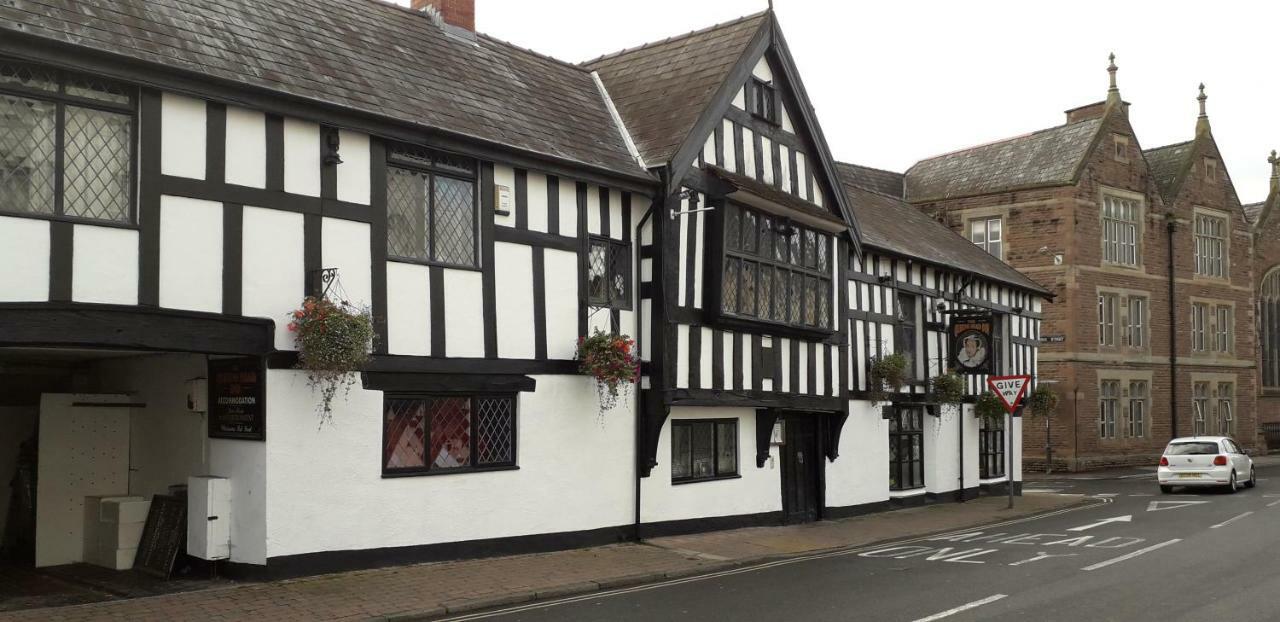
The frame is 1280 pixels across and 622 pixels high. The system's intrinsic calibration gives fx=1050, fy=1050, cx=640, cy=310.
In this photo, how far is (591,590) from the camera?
11523mm

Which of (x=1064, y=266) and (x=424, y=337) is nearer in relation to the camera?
(x=424, y=337)

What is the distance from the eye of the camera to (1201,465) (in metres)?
25.8

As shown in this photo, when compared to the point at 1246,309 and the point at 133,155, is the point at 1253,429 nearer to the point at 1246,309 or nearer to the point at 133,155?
the point at 1246,309

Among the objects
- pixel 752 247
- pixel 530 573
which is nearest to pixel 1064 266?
pixel 752 247

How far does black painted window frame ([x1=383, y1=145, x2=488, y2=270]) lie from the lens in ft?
40.6

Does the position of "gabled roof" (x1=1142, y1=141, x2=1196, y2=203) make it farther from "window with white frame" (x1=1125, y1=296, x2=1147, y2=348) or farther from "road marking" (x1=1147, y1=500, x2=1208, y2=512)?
"road marking" (x1=1147, y1=500, x2=1208, y2=512)

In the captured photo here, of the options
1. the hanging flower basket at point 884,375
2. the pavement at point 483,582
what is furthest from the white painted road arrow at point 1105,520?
the hanging flower basket at point 884,375

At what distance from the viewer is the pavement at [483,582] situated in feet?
31.8

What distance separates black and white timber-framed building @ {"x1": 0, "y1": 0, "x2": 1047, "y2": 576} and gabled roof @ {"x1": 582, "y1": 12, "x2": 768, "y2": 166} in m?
0.07

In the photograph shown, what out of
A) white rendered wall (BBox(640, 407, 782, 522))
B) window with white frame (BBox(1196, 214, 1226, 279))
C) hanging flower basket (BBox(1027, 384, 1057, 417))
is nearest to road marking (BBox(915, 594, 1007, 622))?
white rendered wall (BBox(640, 407, 782, 522))

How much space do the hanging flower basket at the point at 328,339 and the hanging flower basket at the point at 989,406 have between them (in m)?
17.2

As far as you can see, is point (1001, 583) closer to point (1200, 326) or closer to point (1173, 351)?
point (1173, 351)

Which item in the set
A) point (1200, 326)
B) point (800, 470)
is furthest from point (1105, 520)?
point (1200, 326)

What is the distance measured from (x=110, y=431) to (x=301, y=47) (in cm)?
514
